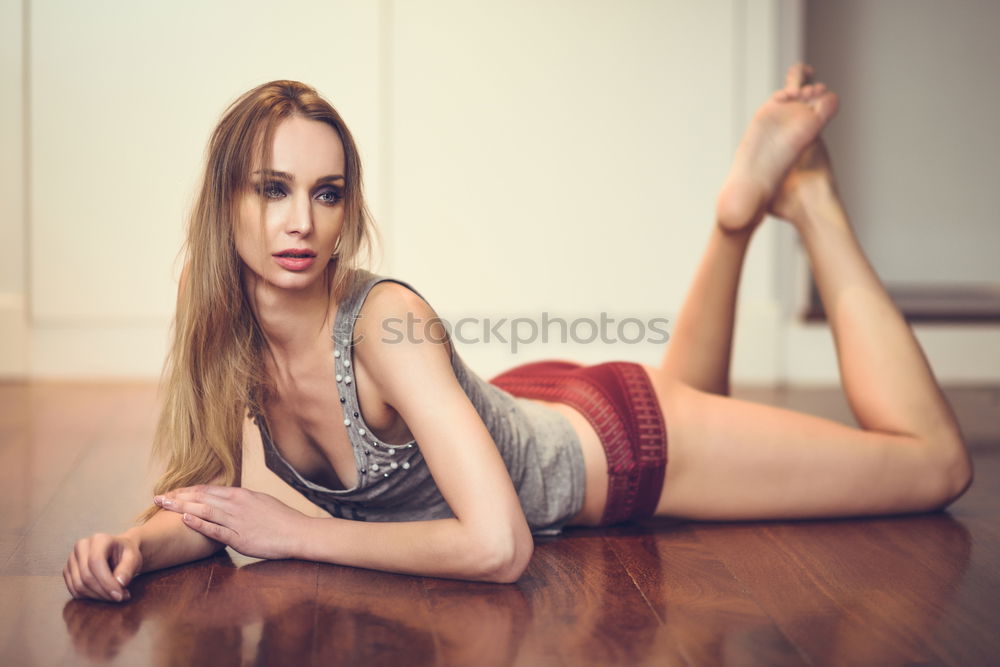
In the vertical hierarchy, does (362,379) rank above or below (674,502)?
above

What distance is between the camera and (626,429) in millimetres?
1896

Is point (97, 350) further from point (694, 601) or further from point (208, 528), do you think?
point (694, 601)

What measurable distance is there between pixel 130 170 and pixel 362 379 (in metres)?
2.65

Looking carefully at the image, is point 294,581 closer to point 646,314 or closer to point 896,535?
point 896,535

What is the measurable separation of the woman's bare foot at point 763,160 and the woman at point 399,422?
2 cm

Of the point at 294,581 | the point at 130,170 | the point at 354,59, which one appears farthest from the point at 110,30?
the point at 294,581

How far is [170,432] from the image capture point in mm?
1744

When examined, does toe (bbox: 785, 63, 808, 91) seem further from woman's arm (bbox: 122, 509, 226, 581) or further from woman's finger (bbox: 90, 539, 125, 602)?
woman's finger (bbox: 90, 539, 125, 602)

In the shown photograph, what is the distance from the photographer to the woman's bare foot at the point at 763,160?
2244mm

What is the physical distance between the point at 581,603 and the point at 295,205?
2.31 ft

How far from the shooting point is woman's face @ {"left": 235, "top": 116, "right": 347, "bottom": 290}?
1540 millimetres

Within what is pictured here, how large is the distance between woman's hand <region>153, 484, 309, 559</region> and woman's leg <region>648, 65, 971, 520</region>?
0.66m

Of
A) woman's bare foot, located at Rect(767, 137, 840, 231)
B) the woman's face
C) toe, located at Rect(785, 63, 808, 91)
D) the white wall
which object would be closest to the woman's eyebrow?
the woman's face

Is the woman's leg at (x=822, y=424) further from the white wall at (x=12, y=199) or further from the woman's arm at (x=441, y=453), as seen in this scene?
the white wall at (x=12, y=199)
